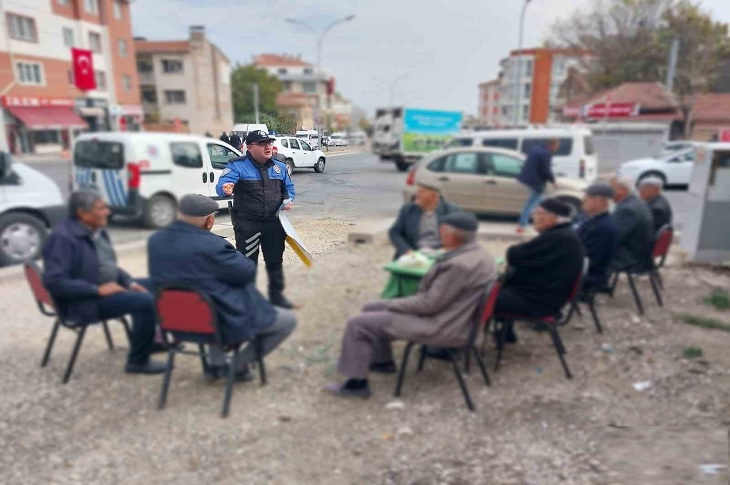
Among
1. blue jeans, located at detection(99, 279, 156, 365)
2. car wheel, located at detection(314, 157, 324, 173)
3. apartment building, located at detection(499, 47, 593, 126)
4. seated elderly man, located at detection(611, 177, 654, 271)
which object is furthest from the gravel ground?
apartment building, located at detection(499, 47, 593, 126)

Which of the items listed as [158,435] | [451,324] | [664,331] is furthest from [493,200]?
[158,435]

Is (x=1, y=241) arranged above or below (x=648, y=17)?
below

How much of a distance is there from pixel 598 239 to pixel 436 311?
2.13 m

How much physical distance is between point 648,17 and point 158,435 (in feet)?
32.5

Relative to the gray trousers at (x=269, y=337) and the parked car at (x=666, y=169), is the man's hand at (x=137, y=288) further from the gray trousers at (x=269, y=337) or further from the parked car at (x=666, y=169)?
the parked car at (x=666, y=169)

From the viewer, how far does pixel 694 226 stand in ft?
21.4

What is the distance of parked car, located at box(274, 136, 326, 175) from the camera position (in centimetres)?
67

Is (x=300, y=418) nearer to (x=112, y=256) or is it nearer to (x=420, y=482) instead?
(x=420, y=482)

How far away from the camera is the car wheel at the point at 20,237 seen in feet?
19.4

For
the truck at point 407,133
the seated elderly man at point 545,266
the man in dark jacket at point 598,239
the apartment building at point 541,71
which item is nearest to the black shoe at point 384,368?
the seated elderly man at point 545,266

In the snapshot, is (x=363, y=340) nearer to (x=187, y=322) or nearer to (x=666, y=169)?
(x=187, y=322)

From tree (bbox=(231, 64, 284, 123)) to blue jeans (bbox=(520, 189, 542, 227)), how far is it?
6278 millimetres

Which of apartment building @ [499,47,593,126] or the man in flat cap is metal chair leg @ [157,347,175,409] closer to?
the man in flat cap

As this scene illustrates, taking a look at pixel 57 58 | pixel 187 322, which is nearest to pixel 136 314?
pixel 187 322
